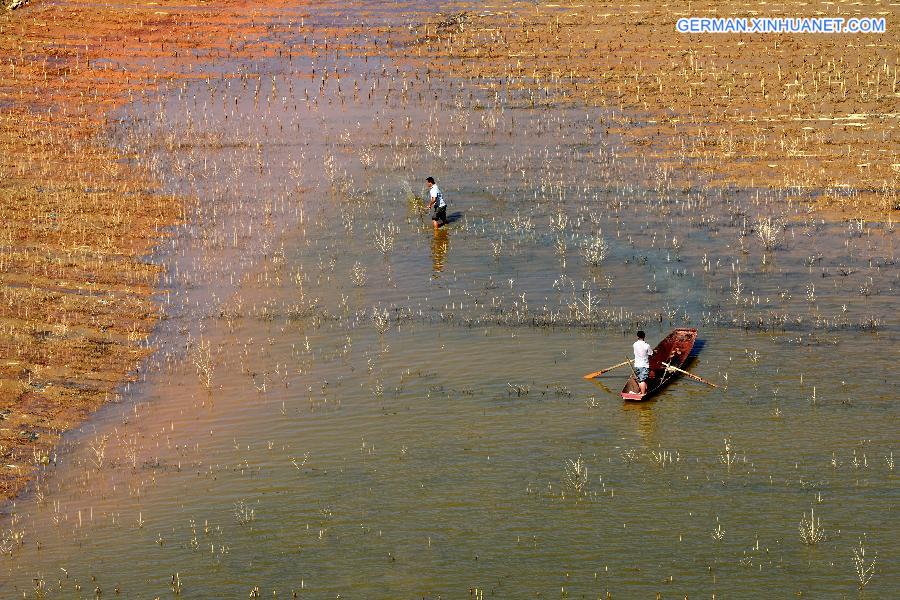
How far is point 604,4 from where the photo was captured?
4806 centimetres

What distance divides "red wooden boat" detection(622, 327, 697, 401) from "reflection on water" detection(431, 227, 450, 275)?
20.7 feet

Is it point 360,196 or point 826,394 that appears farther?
point 360,196

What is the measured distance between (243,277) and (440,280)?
13.7 feet

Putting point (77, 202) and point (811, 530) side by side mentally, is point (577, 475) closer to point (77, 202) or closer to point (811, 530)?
point (811, 530)

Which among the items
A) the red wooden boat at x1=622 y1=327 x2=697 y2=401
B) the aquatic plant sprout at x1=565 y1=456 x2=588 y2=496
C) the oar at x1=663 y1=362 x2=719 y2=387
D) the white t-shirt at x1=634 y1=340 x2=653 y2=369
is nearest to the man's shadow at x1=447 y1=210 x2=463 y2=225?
the red wooden boat at x1=622 y1=327 x2=697 y2=401

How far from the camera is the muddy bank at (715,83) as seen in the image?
3167cm

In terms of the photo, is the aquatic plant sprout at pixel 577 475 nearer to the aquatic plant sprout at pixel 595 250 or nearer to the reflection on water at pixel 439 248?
the aquatic plant sprout at pixel 595 250

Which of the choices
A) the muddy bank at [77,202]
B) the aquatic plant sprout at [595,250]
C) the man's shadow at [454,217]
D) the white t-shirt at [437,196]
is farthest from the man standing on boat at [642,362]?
the man's shadow at [454,217]

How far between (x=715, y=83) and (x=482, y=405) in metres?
22.8

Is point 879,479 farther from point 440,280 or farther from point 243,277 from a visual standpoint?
point 243,277

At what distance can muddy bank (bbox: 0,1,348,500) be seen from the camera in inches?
813

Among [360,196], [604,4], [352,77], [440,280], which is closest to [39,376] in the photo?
[440,280]

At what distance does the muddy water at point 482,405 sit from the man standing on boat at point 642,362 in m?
0.42

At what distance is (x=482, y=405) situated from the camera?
19.8 meters
